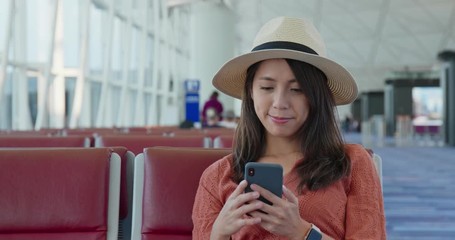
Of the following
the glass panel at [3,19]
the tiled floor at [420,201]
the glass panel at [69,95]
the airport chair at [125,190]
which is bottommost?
the tiled floor at [420,201]

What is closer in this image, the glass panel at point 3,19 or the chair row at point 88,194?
the chair row at point 88,194

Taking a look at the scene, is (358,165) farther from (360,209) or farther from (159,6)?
(159,6)

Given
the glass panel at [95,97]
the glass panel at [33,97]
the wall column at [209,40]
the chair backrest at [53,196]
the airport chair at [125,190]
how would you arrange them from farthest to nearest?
the wall column at [209,40]
the glass panel at [95,97]
the glass panel at [33,97]
the airport chair at [125,190]
the chair backrest at [53,196]

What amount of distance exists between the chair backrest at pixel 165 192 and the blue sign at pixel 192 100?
53.3ft

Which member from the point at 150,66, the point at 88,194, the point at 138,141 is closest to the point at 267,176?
the point at 88,194

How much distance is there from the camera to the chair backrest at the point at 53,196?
2326mm

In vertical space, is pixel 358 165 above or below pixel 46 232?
above

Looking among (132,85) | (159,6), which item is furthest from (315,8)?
(132,85)

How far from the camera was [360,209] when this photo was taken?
77.3 inches

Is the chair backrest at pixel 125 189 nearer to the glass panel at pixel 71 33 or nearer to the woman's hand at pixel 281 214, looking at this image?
the woman's hand at pixel 281 214

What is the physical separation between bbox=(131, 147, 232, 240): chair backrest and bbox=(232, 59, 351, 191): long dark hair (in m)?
0.34

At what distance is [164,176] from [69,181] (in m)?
0.38

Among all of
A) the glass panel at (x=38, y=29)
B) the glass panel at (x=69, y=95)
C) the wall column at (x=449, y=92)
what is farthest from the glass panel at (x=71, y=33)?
the wall column at (x=449, y=92)

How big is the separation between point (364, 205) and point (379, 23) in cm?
4395
